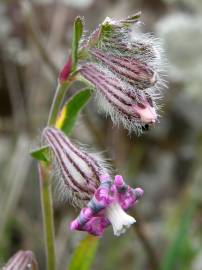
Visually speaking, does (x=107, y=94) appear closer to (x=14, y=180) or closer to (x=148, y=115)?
(x=148, y=115)

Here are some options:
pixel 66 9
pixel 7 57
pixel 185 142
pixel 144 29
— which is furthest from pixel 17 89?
pixel 185 142

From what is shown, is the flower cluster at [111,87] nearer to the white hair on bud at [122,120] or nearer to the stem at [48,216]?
the white hair on bud at [122,120]

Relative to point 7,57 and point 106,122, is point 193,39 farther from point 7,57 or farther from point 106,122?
point 7,57

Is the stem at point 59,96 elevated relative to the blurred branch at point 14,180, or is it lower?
elevated

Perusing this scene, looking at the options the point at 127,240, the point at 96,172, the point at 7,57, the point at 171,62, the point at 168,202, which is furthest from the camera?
the point at 7,57

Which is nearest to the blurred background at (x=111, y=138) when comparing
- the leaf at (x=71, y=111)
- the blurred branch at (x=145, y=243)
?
the blurred branch at (x=145, y=243)

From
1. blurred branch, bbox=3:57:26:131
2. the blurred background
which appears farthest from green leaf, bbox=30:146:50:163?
blurred branch, bbox=3:57:26:131
